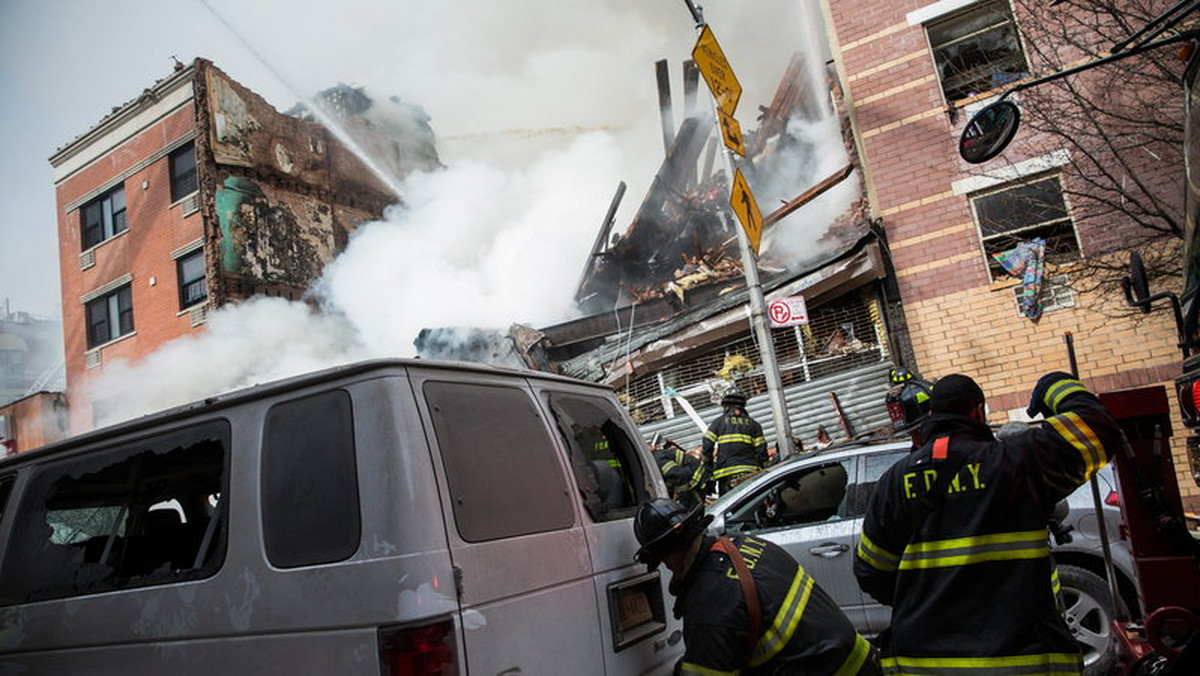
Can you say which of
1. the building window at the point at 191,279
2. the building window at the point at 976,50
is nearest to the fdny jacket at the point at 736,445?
the building window at the point at 976,50

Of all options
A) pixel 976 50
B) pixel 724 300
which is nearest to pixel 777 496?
pixel 724 300

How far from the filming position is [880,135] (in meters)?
11.7

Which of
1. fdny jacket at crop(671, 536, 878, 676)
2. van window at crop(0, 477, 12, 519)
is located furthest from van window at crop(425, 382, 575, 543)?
van window at crop(0, 477, 12, 519)

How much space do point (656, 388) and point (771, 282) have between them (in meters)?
2.55

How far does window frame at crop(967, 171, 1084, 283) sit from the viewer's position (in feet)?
34.1

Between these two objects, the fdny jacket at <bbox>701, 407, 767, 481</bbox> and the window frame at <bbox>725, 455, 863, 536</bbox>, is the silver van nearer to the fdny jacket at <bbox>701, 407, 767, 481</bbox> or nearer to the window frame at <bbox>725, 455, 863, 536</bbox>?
the window frame at <bbox>725, 455, 863, 536</bbox>

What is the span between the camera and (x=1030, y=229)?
10617mm

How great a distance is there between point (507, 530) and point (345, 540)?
0.53 meters

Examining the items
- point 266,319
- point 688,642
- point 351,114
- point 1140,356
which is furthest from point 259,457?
point 351,114

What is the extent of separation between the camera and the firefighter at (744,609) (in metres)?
2.34

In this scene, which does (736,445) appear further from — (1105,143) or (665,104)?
(665,104)

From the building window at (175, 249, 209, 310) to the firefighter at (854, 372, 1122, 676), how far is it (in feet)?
65.7

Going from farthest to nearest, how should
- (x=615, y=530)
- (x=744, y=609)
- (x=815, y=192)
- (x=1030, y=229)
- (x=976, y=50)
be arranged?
(x=815, y=192) < (x=976, y=50) < (x=1030, y=229) < (x=615, y=530) < (x=744, y=609)

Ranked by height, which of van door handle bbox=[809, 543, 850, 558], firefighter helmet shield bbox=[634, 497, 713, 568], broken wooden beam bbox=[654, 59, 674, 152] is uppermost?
broken wooden beam bbox=[654, 59, 674, 152]
